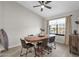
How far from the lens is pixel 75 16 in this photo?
476 cm

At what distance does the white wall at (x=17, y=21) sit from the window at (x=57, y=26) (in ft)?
4.13

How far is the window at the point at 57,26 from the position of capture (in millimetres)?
5846

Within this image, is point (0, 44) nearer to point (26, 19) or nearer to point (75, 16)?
point (26, 19)

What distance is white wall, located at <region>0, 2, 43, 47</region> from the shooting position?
4.71m

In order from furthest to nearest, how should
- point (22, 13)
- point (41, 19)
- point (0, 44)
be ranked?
point (41, 19) → point (22, 13) → point (0, 44)

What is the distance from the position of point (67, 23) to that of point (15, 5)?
3.32m

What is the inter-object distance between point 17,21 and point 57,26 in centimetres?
283

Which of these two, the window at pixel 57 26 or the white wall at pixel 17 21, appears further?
the window at pixel 57 26

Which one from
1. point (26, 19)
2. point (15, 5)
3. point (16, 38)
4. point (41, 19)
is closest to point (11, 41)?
point (16, 38)

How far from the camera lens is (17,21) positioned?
17.2 feet

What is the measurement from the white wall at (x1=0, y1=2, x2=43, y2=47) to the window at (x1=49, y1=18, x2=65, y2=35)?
1.26 meters

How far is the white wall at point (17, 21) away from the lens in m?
4.71

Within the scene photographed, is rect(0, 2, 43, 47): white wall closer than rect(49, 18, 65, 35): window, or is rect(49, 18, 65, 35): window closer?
rect(0, 2, 43, 47): white wall

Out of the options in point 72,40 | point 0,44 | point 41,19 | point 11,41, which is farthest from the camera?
point 41,19
